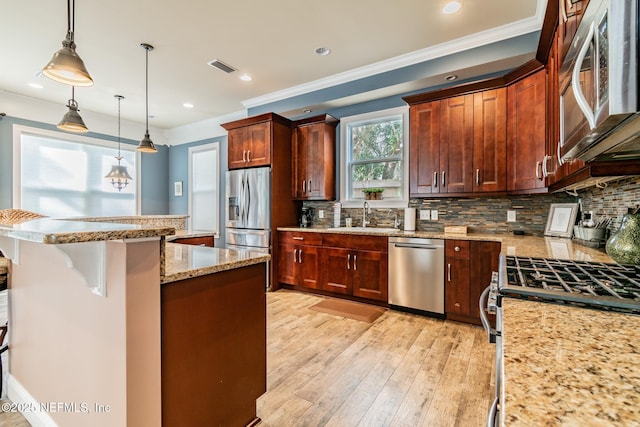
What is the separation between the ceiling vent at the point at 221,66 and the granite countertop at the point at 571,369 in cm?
383

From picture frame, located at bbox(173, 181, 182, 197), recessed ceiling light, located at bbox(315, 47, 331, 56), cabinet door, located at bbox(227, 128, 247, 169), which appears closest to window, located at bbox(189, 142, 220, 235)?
picture frame, located at bbox(173, 181, 182, 197)

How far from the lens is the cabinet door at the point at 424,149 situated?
3.31 meters

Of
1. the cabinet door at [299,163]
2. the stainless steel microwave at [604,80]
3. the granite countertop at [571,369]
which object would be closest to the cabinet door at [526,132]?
the stainless steel microwave at [604,80]

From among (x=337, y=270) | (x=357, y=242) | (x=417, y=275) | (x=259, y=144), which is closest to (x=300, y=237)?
(x=337, y=270)

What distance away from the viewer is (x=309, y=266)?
3.96m

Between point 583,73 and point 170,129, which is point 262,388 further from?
point 170,129

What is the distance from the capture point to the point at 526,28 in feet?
8.84

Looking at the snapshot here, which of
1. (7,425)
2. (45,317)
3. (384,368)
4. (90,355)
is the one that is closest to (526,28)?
(384,368)

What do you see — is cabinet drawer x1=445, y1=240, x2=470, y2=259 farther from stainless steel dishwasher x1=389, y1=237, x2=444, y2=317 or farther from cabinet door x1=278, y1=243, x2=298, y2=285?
cabinet door x1=278, y1=243, x2=298, y2=285

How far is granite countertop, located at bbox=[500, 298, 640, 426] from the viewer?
38cm

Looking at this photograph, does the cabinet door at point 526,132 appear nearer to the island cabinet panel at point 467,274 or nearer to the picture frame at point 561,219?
the picture frame at point 561,219

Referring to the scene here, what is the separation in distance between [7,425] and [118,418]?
113 centimetres

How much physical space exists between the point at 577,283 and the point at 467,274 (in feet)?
6.50

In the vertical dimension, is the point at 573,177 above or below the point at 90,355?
above
